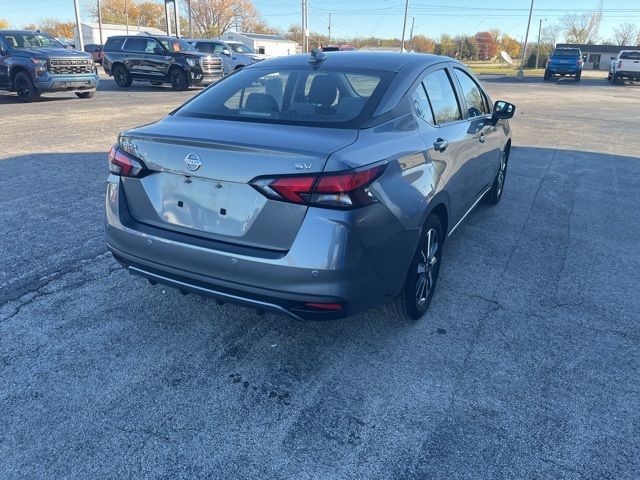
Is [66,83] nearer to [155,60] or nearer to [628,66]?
[155,60]

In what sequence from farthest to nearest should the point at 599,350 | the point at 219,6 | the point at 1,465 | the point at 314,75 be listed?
the point at 219,6 → the point at 314,75 → the point at 599,350 → the point at 1,465

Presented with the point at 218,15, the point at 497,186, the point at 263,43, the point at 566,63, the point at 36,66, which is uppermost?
the point at 218,15

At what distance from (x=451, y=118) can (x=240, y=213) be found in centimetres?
206

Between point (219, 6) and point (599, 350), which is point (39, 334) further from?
point (219, 6)

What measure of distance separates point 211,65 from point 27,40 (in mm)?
6637

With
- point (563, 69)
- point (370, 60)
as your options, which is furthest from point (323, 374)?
point (563, 69)

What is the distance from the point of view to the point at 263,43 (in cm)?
6694

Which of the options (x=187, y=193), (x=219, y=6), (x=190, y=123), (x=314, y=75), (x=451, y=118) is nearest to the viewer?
(x=187, y=193)

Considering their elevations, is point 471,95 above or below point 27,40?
below

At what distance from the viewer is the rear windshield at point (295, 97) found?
Result: 121 inches

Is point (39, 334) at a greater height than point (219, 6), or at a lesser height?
lesser

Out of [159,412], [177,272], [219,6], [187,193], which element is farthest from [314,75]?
[219,6]

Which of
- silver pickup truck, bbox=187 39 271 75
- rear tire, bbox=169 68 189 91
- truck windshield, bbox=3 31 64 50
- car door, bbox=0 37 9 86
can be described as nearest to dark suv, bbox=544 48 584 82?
silver pickup truck, bbox=187 39 271 75

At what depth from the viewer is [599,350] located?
10.7ft
